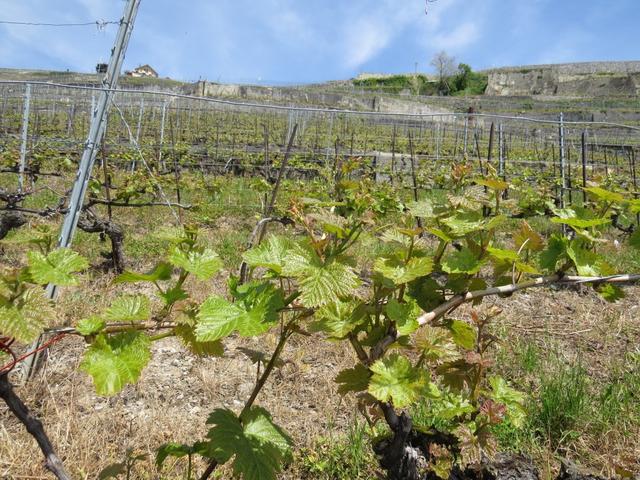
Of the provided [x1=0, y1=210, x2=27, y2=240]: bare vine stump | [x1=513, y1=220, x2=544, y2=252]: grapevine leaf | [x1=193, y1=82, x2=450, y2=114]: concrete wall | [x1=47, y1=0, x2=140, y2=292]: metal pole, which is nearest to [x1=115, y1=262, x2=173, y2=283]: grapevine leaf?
[x1=513, y1=220, x2=544, y2=252]: grapevine leaf

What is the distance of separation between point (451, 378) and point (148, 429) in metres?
1.27

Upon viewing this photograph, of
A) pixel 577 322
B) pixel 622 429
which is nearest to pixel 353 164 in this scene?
pixel 622 429

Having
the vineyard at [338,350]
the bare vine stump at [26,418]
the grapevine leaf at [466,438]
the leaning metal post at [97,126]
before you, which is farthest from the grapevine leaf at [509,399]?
the leaning metal post at [97,126]

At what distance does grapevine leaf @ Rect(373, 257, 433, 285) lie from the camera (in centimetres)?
71

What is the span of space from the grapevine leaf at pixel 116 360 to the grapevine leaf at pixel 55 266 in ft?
0.34

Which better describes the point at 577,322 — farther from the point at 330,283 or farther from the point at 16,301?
the point at 16,301

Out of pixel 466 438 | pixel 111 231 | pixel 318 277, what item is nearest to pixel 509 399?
pixel 466 438

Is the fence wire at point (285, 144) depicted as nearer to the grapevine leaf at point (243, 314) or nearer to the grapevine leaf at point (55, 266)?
the grapevine leaf at point (243, 314)

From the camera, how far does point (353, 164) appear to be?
101 centimetres

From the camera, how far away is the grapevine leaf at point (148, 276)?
0.70 m

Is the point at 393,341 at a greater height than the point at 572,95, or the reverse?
the point at 572,95

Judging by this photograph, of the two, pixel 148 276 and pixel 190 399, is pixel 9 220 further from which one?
pixel 148 276

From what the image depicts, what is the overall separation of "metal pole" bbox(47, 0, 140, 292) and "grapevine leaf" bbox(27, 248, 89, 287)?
1351 mm

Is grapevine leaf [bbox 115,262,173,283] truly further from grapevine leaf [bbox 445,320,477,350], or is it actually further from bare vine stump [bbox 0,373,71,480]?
grapevine leaf [bbox 445,320,477,350]
